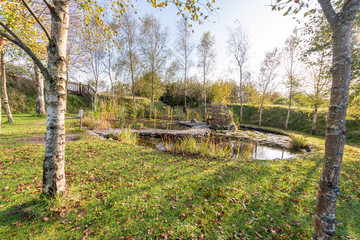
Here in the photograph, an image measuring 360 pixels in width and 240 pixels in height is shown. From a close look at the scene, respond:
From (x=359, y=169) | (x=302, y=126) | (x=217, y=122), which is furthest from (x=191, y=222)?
(x=302, y=126)

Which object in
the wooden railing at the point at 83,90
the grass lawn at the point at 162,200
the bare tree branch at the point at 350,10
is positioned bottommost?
the grass lawn at the point at 162,200

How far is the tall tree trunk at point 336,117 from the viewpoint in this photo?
4.87 ft

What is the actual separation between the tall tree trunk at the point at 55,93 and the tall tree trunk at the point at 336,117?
3.51 m

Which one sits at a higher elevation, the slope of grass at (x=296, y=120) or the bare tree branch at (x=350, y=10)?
the bare tree branch at (x=350, y=10)

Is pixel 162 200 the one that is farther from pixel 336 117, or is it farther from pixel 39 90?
pixel 39 90

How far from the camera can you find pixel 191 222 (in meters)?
2.46

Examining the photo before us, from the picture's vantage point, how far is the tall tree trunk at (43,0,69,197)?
7.17 feet

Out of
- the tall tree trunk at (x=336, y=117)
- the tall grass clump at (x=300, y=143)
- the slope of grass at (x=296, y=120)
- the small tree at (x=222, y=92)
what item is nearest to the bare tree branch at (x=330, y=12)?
the tall tree trunk at (x=336, y=117)

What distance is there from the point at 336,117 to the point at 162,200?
302 centimetres

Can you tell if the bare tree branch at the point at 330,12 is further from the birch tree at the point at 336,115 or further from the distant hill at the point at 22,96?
the distant hill at the point at 22,96

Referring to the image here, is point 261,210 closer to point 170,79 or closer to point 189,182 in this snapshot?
point 189,182

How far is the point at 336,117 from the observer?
1.52 metres

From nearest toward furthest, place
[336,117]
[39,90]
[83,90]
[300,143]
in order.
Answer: [336,117] < [300,143] < [39,90] < [83,90]

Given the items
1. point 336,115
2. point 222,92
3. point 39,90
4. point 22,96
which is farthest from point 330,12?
point 22,96
